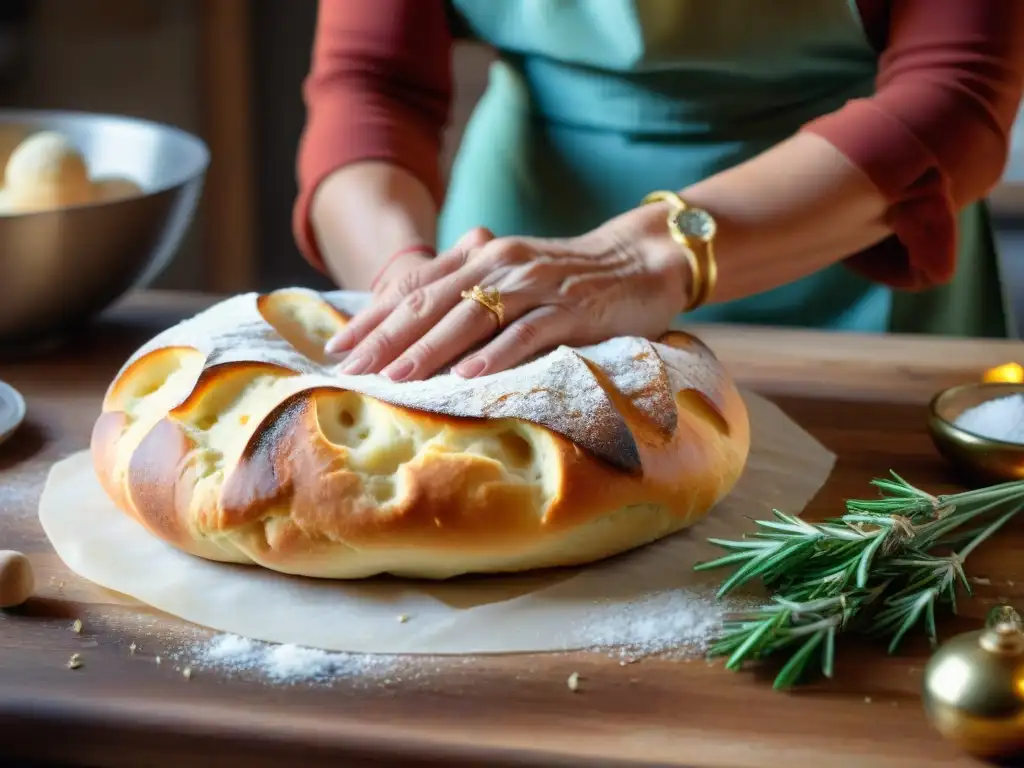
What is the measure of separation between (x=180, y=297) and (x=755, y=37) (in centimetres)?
84

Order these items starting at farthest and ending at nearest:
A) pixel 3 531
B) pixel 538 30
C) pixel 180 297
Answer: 1. pixel 180 297
2. pixel 538 30
3. pixel 3 531

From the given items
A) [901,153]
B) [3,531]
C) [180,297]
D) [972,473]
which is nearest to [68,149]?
[180,297]

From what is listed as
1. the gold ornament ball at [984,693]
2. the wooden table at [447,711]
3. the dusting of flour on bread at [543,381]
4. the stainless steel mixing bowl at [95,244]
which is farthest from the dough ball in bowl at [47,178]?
the gold ornament ball at [984,693]

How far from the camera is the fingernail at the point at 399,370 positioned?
1.02 m

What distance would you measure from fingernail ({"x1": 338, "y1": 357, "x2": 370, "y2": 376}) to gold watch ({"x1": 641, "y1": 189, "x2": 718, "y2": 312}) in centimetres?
39

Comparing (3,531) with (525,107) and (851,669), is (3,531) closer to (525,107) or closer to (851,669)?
(851,669)

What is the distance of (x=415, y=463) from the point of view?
884mm

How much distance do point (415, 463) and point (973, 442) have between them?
51 centimetres

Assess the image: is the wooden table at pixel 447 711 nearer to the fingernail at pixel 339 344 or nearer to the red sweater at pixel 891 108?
the fingernail at pixel 339 344

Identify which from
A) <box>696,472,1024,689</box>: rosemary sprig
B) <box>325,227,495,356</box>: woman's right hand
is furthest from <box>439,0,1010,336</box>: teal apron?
<box>696,472,1024,689</box>: rosemary sprig

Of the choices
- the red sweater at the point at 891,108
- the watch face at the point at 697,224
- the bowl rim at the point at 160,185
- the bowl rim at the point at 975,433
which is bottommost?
the bowl rim at the point at 975,433

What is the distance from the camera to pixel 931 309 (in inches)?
66.9

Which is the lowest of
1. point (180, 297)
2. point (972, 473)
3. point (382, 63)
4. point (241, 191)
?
point (241, 191)

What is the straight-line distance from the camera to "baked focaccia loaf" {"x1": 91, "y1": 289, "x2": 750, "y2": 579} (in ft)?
2.87
